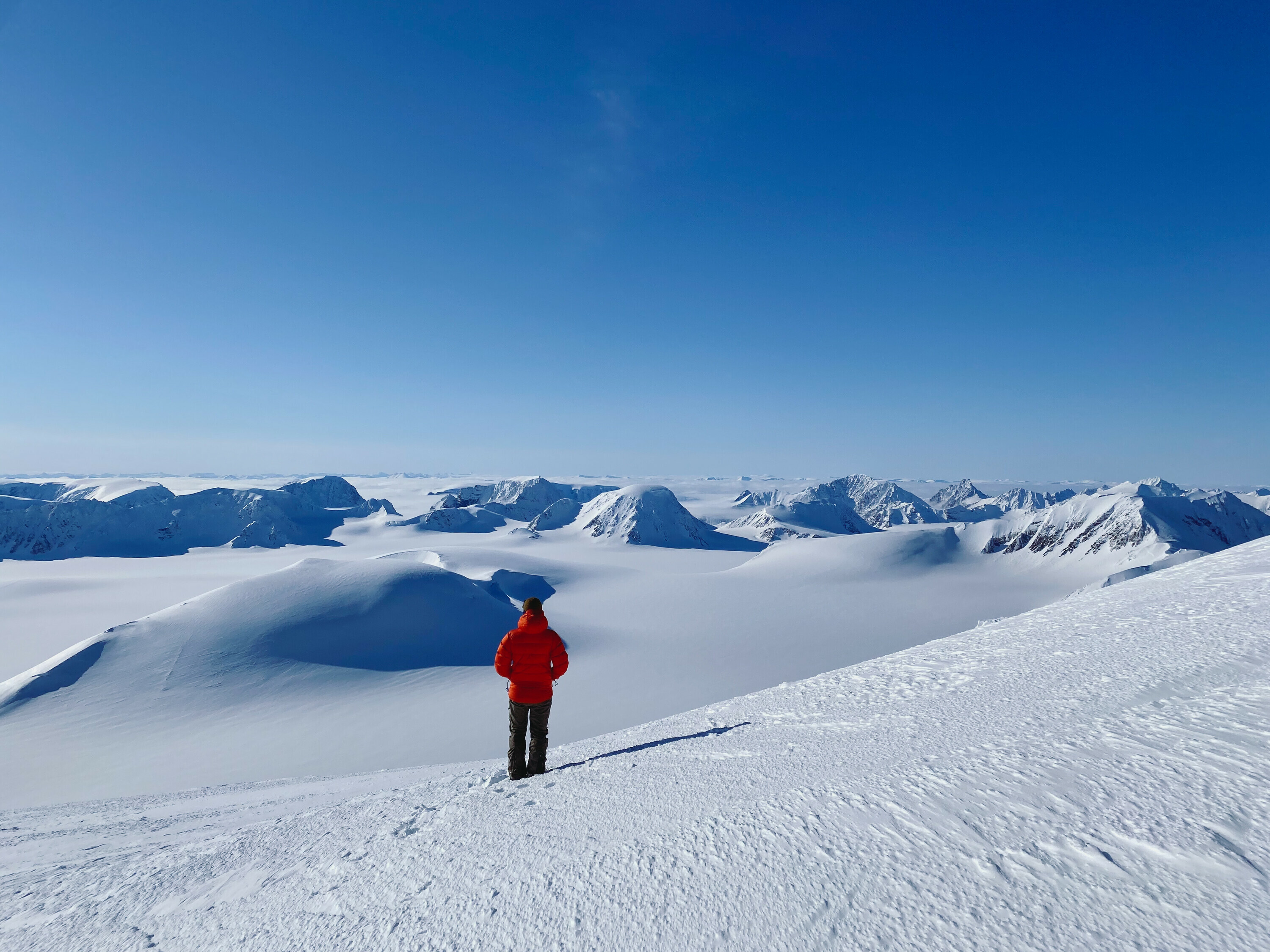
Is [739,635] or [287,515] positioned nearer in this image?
[739,635]

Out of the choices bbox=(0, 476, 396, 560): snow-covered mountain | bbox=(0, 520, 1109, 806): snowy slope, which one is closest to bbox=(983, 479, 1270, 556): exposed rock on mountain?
bbox=(0, 520, 1109, 806): snowy slope

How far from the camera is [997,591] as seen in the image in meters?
62.5

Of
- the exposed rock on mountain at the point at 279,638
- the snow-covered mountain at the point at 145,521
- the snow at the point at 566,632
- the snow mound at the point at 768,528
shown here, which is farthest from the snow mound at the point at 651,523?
the exposed rock on mountain at the point at 279,638

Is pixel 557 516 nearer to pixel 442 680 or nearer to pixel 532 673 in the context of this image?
pixel 442 680

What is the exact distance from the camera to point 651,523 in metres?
138

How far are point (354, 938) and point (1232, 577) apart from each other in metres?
10.9

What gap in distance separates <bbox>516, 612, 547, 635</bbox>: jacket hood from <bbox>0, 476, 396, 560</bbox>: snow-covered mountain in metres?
152

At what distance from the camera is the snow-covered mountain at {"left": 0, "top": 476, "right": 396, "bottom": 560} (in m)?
116

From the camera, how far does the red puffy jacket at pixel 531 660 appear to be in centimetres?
552

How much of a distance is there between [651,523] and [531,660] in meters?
133

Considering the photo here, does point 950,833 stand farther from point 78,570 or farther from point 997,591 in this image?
point 78,570

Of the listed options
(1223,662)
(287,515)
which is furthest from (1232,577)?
(287,515)

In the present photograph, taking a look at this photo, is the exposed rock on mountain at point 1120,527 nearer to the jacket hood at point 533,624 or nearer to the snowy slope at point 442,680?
the snowy slope at point 442,680

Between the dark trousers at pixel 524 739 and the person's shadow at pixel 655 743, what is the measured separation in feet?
0.67
